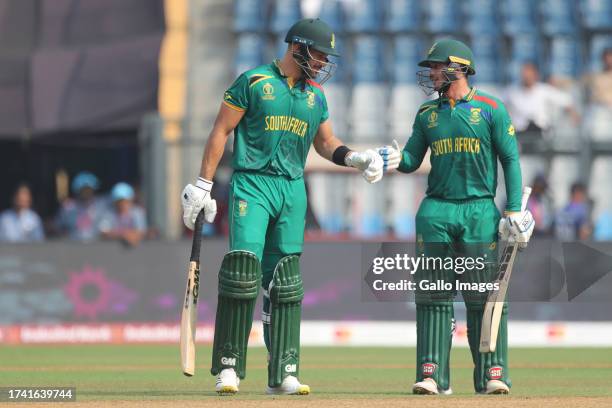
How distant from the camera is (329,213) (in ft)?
54.0

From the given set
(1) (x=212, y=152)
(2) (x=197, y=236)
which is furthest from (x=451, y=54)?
(2) (x=197, y=236)

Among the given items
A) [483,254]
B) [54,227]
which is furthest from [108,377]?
[54,227]

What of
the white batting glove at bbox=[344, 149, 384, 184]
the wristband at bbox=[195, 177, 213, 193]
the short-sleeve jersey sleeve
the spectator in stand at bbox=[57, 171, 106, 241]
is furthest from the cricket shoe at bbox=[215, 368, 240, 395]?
the spectator in stand at bbox=[57, 171, 106, 241]

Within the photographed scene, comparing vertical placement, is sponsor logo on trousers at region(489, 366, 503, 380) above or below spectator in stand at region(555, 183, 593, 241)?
below

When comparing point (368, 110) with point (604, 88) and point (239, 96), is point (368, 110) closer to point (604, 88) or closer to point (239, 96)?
point (604, 88)

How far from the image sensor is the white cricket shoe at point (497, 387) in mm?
8289

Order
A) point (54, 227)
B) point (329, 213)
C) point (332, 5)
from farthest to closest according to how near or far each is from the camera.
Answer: point (332, 5)
point (54, 227)
point (329, 213)

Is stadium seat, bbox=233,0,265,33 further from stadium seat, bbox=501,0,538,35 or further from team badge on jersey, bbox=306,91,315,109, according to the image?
team badge on jersey, bbox=306,91,315,109

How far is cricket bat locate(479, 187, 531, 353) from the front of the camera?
325 inches

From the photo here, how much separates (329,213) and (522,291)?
307 cm

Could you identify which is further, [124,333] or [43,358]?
[124,333]

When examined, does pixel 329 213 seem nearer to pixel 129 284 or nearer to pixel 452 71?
pixel 129 284

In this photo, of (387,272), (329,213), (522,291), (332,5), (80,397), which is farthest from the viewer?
(332,5)

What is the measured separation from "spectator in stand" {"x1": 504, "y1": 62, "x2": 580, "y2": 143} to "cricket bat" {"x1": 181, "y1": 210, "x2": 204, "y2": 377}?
9.48 metres
